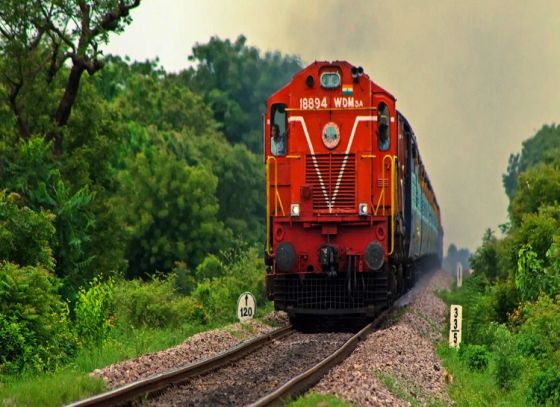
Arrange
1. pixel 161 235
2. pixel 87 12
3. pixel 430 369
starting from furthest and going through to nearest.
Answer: pixel 161 235
pixel 87 12
pixel 430 369

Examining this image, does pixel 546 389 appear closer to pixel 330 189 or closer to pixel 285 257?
pixel 285 257

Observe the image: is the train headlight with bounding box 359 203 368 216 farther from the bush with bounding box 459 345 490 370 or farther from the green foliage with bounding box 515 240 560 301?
the bush with bounding box 459 345 490 370

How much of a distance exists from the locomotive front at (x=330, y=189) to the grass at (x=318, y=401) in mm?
8651

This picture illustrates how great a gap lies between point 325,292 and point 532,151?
74.3 meters

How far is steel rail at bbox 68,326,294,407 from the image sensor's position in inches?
401

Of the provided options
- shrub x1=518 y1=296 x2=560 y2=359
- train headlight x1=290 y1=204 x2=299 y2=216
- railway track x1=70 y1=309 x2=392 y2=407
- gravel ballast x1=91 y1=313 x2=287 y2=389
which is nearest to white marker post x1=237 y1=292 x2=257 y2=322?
gravel ballast x1=91 y1=313 x2=287 y2=389

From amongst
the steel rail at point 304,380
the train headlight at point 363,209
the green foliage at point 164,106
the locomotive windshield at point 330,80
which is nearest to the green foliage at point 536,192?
the train headlight at point 363,209

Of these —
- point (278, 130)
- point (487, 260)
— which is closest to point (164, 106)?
point (487, 260)

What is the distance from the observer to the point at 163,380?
1192 cm

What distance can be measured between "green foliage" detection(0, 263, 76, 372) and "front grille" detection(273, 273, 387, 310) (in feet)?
19.0

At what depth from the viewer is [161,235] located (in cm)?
5584

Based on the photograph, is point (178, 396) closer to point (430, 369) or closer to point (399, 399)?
point (399, 399)

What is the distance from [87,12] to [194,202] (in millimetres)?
27835

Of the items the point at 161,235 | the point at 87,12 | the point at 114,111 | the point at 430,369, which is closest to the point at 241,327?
the point at 430,369
